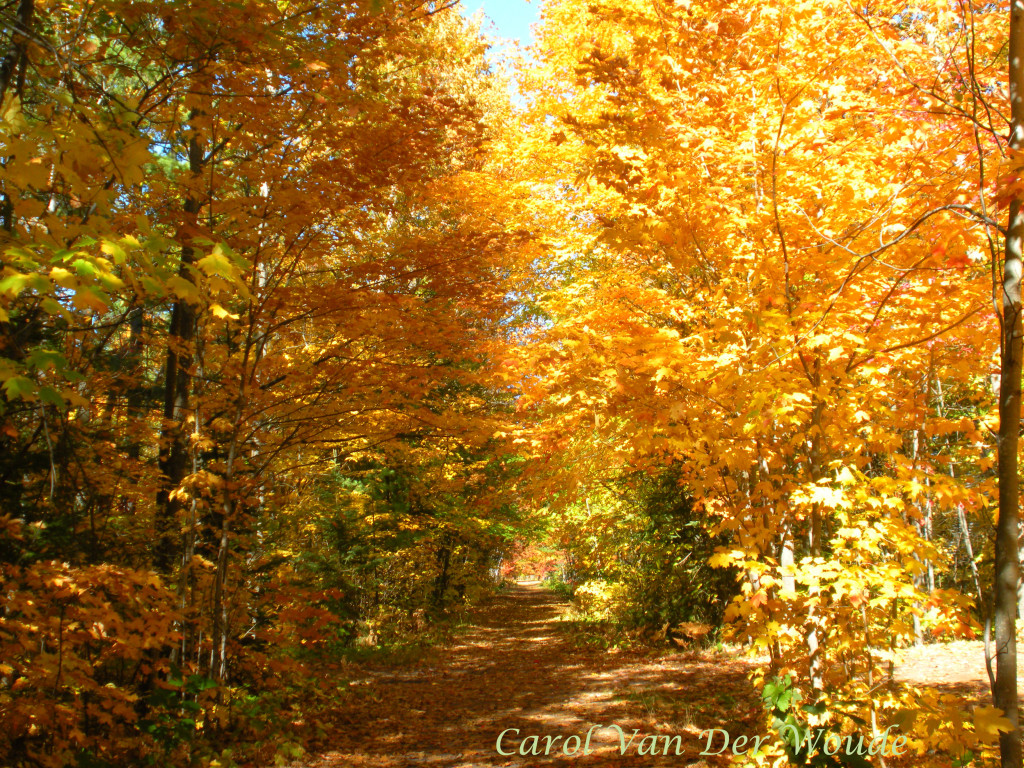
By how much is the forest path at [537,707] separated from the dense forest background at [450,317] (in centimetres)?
102

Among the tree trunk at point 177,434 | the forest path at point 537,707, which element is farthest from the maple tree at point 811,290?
the tree trunk at point 177,434

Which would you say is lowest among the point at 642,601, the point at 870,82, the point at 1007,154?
the point at 642,601

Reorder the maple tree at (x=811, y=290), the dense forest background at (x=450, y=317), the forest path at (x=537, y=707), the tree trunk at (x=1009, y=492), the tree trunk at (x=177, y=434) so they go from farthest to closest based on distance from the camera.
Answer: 1. the forest path at (x=537, y=707)
2. the tree trunk at (x=177, y=434)
3. the maple tree at (x=811, y=290)
4. the dense forest background at (x=450, y=317)
5. the tree trunk at (x=1009, y=492)

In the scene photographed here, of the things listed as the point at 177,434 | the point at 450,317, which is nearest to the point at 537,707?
the point at 450,317

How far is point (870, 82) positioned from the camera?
4.82 m

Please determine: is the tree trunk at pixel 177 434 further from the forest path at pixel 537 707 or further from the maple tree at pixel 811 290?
the maple tree at pixel 811 290

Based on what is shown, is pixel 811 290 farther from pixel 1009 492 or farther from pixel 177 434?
pixel 177 434

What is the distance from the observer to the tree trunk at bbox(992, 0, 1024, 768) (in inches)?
91.1

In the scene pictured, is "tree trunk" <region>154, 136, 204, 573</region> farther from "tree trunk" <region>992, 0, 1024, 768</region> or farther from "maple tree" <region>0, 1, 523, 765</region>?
"tree trunk" <region>992, 0, 1024, 768</region>

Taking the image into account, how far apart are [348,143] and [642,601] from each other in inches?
407

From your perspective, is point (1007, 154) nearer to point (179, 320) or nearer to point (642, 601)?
point (179, 320)

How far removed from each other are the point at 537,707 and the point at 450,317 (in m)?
→ 5.20

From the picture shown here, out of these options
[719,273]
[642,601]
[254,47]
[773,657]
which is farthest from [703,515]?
[254,47]

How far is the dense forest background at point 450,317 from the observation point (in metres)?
3.29
